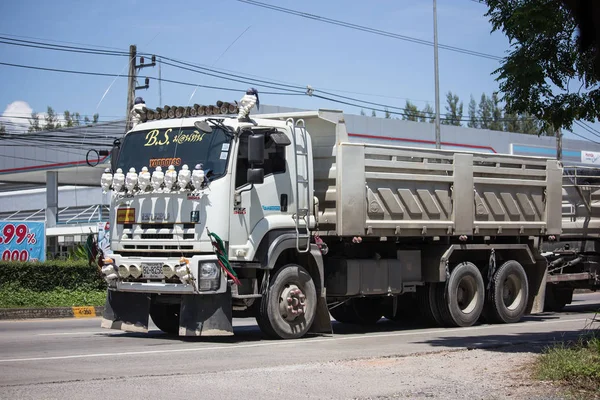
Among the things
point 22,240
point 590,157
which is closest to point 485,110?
point 590,157

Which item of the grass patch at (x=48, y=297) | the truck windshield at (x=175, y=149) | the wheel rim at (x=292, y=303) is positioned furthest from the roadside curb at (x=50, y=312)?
the wheel rim at (x=292, y=303)

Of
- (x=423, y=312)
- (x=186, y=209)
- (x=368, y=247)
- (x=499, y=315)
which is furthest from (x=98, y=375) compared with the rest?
(x=499, y=315)

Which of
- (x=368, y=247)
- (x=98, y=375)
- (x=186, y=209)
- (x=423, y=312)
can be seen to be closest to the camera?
(x=98, y=375)

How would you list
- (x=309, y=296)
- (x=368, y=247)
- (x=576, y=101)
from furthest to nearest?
(x=368, y=247) → (x=309, y=296) → (x=576, y=101)

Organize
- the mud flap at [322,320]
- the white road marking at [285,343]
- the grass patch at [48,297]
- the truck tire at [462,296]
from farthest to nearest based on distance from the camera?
the grass patch at [48,297] → the truck tire at [462,296] → the mud flap at [322,320] → the white road marking at [285,343]

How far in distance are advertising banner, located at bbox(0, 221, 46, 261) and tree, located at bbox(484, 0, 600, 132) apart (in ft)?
56.7

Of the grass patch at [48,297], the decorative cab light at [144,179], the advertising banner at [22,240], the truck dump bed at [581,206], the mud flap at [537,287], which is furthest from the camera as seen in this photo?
the advertising banner at [22,240]

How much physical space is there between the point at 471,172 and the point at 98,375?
8921 mm

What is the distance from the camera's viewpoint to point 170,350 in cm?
1159

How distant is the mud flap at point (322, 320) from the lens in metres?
13.9

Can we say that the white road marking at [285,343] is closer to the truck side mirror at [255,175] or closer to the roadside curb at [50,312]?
the truck side mirror at [255,175]

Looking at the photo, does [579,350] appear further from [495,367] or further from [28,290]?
[28,290]

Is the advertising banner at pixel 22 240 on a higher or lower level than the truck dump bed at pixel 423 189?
lower

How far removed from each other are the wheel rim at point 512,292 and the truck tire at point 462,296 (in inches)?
29.4
